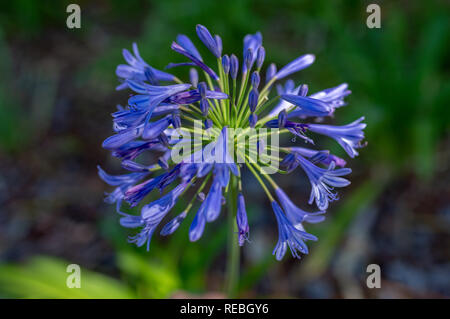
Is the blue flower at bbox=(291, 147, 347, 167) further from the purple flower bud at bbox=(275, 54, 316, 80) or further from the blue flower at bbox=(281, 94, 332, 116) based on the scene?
the purple flower bud at bbox=(275, 54, 316, 80)

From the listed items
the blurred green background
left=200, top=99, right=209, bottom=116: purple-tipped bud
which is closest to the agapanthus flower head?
left=200, top=99, right=209, bottom=116: purple-tipped bud

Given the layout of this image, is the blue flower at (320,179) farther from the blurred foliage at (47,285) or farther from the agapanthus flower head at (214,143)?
the blurred foliage at (47,285)

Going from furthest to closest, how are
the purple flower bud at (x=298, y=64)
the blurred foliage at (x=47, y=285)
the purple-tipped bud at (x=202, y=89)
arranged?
the blurred foliage at (x=47, y=285)
the purple flower bud at (x=298, y=64)
the purple-tipped bud at (x=202, y=89)

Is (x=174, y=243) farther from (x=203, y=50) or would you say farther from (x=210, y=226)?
(x=203, y=50)

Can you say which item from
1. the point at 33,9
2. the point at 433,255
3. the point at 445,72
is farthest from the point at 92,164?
the point at 445,72

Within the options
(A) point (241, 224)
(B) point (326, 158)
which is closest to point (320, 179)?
(B) point (326, 158)

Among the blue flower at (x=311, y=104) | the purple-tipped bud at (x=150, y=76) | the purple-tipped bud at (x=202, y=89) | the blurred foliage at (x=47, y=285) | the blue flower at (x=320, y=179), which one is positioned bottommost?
the blurred foliage at (x=47, y=285)

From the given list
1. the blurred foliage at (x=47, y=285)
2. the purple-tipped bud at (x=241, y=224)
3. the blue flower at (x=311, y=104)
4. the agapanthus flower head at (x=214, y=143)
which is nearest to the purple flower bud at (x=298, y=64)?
the agapanthus flower head at (x=214, y=143)

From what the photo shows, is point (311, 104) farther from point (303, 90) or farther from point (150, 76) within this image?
point (150, 76)
